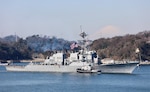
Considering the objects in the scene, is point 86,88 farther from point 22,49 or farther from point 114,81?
point 22,49

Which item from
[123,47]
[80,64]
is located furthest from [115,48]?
[80,64]

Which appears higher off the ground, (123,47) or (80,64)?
(123,47)

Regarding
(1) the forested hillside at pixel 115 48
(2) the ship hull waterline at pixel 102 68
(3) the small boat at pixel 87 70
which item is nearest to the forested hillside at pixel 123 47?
(1) the forested hillside at pixel 115 48

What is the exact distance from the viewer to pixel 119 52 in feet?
511

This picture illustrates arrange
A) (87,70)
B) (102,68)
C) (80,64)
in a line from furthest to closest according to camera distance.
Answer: (80,64) < (102,68) < (87,70)

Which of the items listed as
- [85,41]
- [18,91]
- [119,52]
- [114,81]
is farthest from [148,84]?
[119,52]

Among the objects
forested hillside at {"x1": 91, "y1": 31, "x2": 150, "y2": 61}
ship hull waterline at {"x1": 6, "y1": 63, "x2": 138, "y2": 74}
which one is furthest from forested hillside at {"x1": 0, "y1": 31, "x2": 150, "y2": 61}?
ship hull waterline at {"x1": 6, "y1": 63, "x2": 138, "y2": 74}

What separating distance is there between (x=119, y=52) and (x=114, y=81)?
290 feet

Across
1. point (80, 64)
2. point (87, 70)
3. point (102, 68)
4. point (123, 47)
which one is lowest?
point (87, 70)

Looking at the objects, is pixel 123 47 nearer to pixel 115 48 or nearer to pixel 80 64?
pixel 115 48

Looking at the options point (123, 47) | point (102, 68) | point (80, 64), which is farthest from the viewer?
point (123, 47)

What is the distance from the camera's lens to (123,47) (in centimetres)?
16000

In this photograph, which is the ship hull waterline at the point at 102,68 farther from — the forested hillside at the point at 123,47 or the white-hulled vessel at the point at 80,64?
the forested hillside at the point at 123,47

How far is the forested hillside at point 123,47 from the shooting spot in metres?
154
